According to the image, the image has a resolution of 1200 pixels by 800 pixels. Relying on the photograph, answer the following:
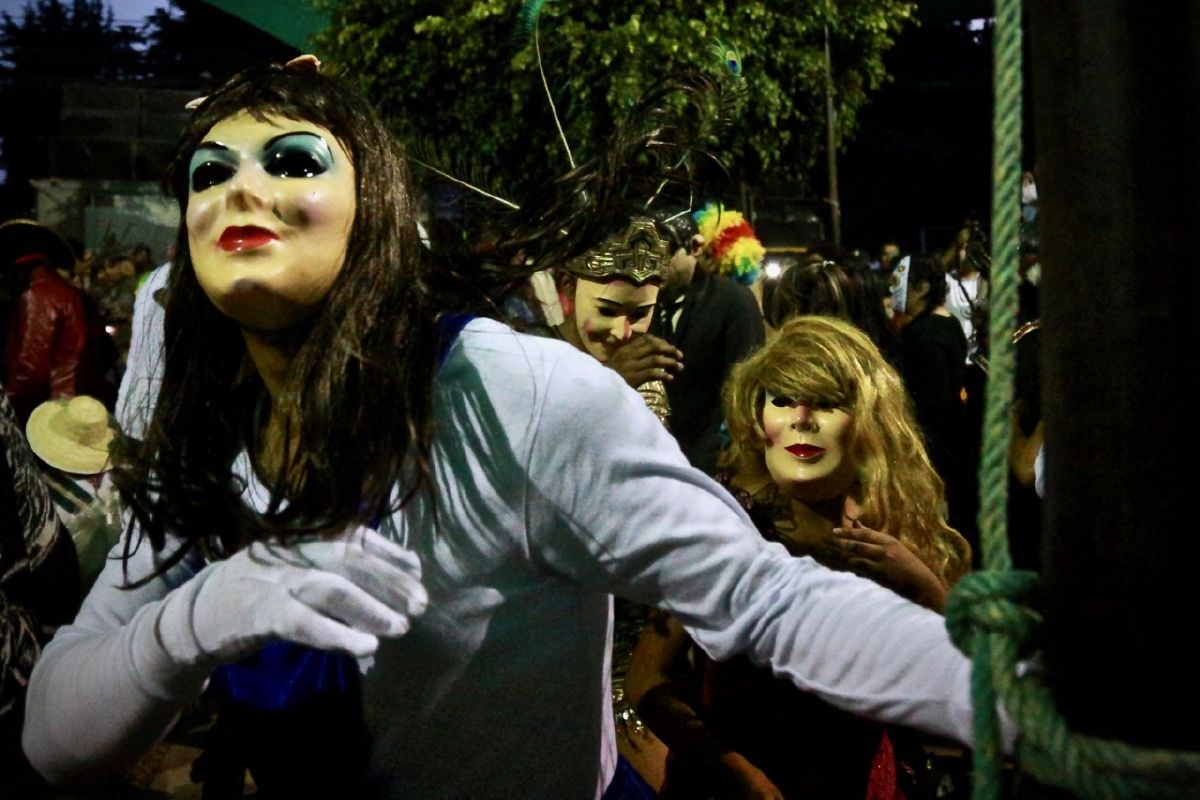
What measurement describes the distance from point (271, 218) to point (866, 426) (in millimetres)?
1517

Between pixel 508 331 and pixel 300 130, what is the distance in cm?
40

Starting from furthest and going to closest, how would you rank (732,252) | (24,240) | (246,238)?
(24,240), (732,252), (246,238)

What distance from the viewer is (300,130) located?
1.63 meters

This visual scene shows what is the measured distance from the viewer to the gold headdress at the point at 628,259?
132 inches

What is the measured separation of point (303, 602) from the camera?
1.37 meters

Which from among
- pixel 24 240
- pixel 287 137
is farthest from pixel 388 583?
pixel 24 240

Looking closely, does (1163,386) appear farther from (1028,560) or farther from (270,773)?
(1028,560)

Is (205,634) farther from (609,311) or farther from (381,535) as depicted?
(609,311)

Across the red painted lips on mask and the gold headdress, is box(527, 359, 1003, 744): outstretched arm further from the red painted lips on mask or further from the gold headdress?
the gold headdress

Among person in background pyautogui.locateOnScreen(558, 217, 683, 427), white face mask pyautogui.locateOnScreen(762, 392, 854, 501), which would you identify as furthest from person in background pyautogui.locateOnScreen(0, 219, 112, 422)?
white face mask pyautogui.locateOnScreen(762, 392, 854, 501)

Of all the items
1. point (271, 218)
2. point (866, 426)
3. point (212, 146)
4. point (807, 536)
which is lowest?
point (807, 536)

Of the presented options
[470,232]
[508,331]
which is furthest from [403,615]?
[470,232]

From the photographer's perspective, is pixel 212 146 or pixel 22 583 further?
pixel 22 583

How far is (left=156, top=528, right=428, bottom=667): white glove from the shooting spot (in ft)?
4.43
